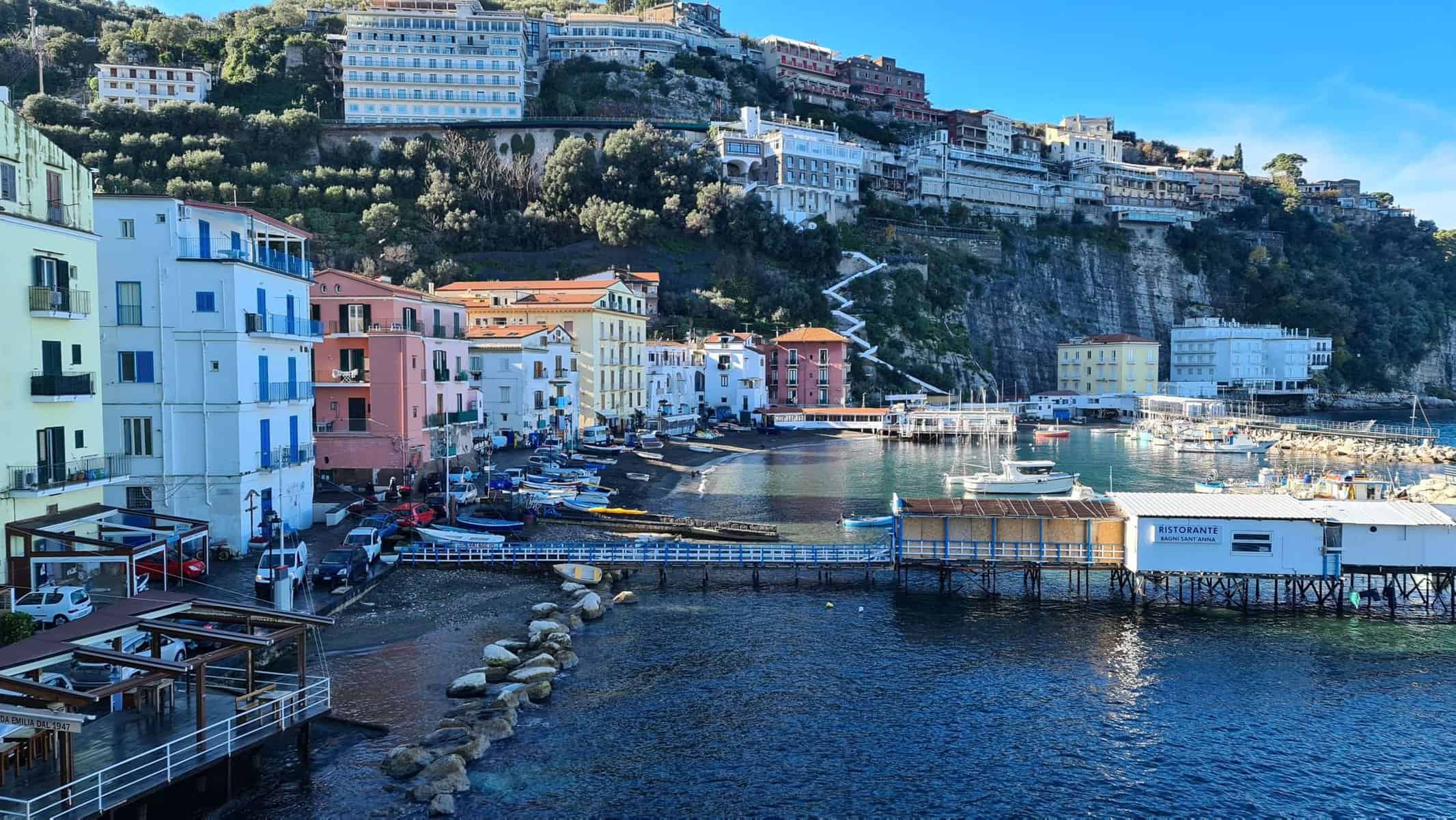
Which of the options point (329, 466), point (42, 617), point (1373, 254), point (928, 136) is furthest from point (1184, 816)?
point (1373, 254)

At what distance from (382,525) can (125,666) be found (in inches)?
900

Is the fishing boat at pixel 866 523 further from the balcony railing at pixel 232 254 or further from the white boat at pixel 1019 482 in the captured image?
the balcony railing at pixel 232 254

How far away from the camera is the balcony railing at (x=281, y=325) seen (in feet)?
116

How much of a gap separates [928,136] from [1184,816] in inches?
6392

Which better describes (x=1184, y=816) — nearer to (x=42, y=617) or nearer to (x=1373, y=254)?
(x=42, y=617)

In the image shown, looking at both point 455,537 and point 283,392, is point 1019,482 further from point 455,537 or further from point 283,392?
point 283,392

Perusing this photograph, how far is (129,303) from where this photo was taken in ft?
111

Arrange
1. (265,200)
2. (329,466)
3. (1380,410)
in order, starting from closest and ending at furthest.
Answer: (329,466) < (265,200) < (1380,410)

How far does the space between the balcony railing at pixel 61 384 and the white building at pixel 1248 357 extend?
5835 inches

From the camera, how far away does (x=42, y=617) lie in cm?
2252

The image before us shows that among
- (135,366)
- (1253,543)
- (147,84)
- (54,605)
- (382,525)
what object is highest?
(147,84)

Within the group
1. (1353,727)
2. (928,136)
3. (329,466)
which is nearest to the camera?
(1353,727)

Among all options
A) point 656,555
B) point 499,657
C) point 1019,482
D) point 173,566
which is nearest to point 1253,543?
point 656,555

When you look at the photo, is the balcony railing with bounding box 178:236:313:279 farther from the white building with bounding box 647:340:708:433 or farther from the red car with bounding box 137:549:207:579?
the white building with bounding box 647:340:708:433
